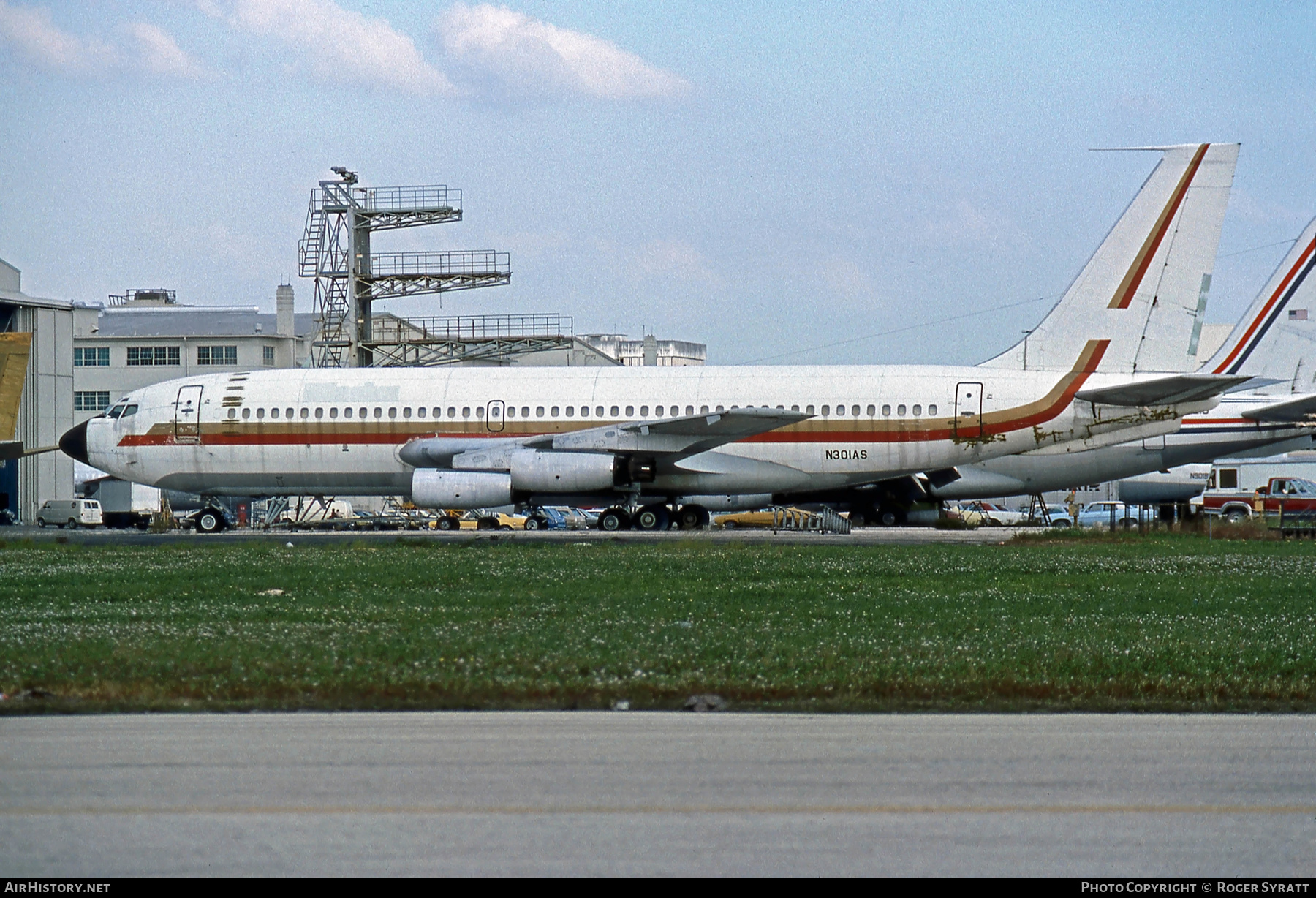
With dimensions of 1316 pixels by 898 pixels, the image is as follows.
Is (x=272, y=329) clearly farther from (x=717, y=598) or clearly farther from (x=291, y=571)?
(x=717, y=598)

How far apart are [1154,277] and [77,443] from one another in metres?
29.6

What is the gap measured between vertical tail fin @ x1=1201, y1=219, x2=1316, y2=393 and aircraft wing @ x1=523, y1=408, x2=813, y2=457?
17.3m

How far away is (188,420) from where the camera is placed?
1452 inches

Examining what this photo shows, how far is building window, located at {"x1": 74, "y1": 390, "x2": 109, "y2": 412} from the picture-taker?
80562 mm

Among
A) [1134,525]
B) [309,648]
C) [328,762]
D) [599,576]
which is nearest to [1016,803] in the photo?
[328,762]

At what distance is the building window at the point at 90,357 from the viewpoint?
81750 millimetres

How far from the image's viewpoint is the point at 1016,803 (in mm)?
6645

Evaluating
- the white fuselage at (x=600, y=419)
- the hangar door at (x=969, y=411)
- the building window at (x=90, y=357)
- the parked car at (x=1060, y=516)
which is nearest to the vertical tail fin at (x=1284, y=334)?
the parked car at (x=1060, y=516)

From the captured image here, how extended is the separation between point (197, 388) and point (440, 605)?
2418 centimetres

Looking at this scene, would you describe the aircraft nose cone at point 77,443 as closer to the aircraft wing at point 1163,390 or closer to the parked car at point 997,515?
the aircraft wing at point 1163,390

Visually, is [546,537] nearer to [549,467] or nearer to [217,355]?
[549,467]

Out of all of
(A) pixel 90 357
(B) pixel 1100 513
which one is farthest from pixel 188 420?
(A) pixel 90 357

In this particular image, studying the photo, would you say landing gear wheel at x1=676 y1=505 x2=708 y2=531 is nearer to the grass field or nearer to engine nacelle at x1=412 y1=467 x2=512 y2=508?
engine nacelle at x1=412 y1=467 x2=512 y2=508

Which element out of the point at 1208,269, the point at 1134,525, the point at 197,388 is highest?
the point at 1208,269
